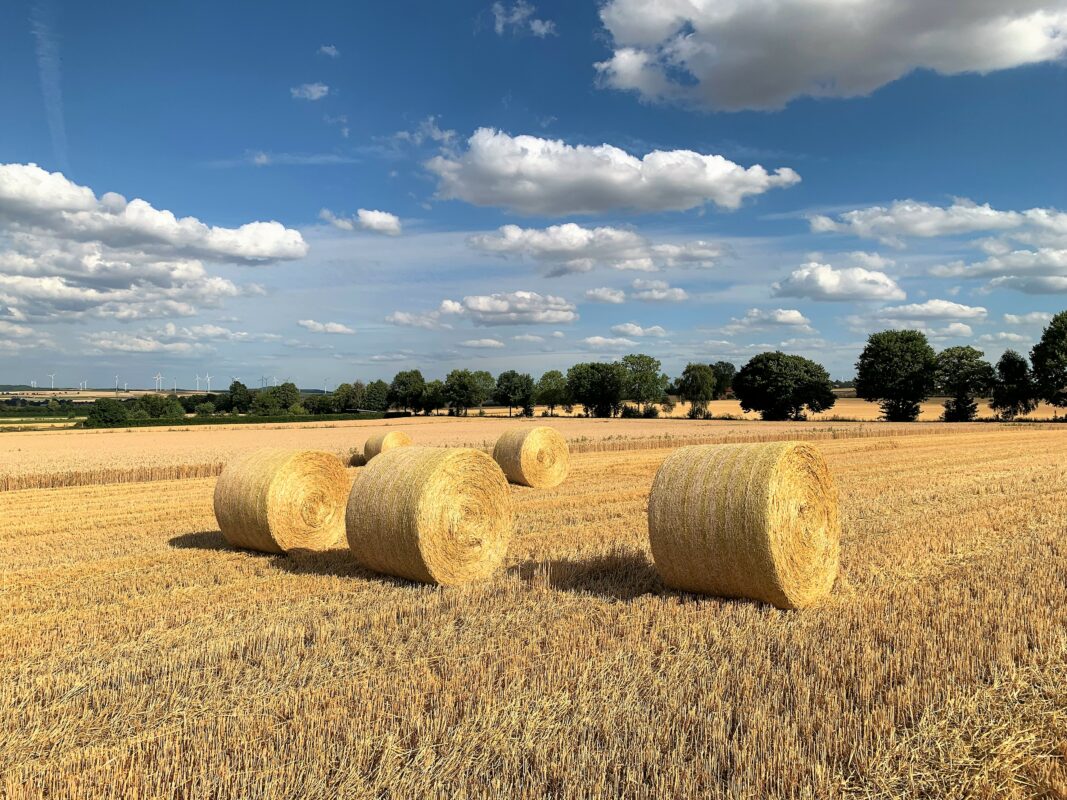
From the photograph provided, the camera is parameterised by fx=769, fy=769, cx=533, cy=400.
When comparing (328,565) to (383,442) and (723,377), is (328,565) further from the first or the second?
(723,377)

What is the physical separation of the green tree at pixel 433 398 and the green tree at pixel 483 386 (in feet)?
16.3

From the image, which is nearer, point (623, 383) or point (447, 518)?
point (447, 518)

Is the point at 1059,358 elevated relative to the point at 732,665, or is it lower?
elevated

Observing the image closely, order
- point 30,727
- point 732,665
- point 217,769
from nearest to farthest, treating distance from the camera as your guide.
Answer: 1. point 217,769
2. point 30,727
3. point 732,665

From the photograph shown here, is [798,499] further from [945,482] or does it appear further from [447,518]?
[945,482]

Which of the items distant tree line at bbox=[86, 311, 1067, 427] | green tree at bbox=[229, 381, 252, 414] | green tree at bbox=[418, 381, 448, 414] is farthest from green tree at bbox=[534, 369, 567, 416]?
green tree at bbox=[229, 381, 252, 414]

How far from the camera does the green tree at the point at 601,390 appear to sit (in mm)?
90562

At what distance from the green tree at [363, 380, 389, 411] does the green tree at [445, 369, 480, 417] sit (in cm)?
2634

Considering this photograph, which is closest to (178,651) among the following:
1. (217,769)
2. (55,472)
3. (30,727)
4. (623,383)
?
(30,727)

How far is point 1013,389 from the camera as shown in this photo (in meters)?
63.1

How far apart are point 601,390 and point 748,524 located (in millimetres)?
83747

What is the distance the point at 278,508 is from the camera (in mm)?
10922

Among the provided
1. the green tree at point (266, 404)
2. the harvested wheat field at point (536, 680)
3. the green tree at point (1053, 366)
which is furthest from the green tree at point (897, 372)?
the green tree at point (266, 404)

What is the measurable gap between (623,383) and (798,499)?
83.0 meters
